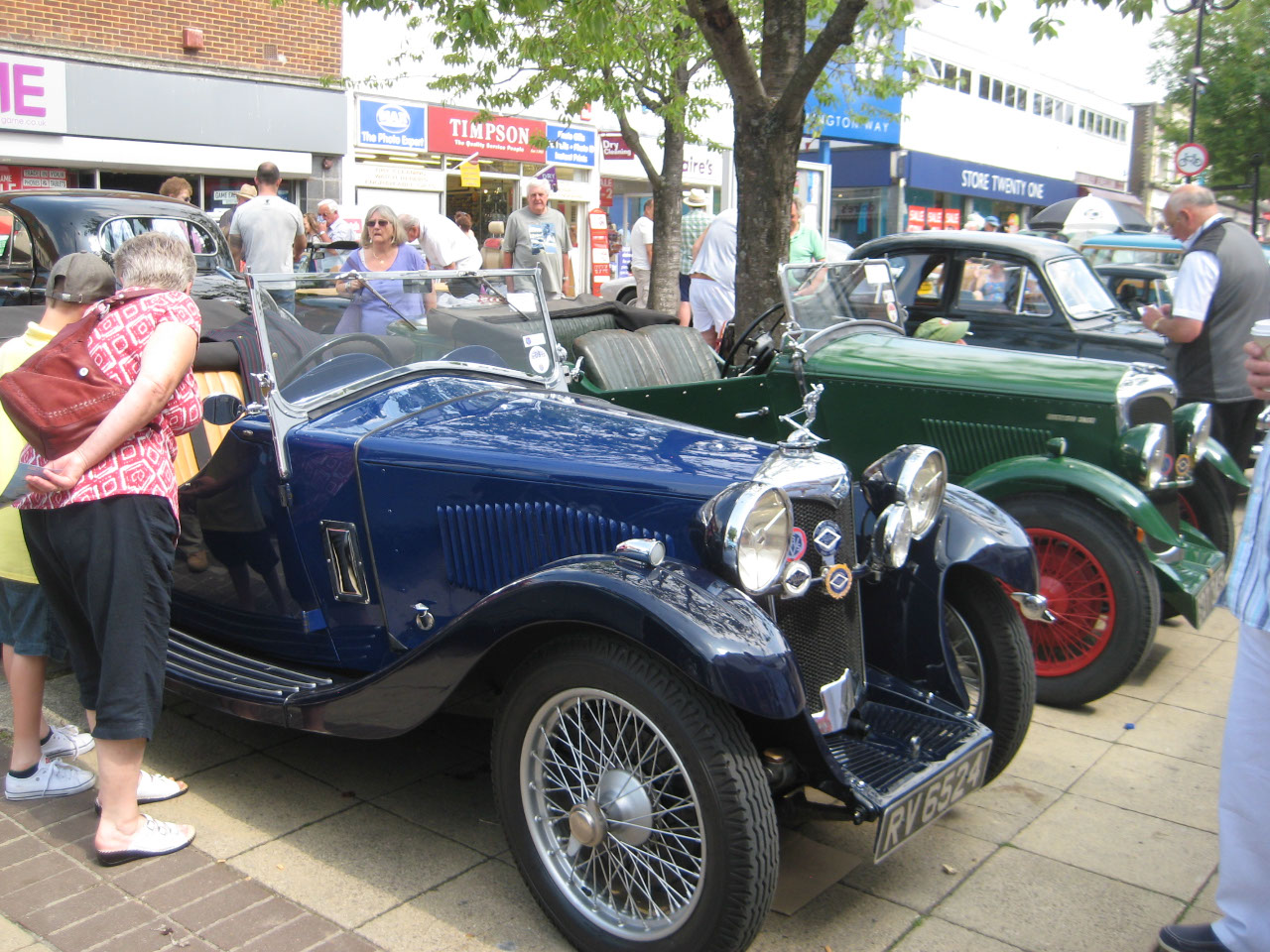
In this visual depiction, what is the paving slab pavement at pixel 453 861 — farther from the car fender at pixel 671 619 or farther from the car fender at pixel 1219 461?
the car fender at pixel 1219 461

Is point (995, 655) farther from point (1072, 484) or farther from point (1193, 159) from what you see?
point (1193, 159)

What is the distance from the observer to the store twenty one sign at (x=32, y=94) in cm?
1330

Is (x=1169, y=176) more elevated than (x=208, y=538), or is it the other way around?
(x=1169, y=176)

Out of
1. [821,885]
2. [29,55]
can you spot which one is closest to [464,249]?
[29,55]

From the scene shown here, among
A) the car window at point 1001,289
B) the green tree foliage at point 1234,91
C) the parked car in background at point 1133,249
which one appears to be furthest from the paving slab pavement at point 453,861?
the green tree foliage at point 1234,91

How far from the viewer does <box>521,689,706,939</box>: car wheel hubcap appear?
2619 mm

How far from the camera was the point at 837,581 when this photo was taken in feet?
9.80

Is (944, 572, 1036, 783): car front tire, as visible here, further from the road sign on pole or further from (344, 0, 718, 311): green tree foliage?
the road sign on pole

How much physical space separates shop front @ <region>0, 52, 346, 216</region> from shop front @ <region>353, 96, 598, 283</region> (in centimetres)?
79

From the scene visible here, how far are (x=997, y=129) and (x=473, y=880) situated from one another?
120 ft

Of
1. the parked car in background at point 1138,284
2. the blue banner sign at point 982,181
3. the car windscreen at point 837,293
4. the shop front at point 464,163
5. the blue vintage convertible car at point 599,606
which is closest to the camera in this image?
the blue vintage convertible car at point 599,606

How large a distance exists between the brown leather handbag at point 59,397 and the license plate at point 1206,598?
3961 millimetres

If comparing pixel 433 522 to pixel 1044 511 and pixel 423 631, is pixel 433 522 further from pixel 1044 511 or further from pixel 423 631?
pixel 1044 511

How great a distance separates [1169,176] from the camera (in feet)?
181
